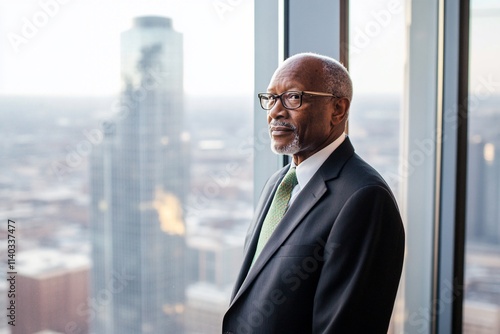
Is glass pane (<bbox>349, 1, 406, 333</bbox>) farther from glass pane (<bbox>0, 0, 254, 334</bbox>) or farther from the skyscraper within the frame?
the skyscraper

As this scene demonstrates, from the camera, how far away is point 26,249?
155cm

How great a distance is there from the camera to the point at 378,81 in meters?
2.97

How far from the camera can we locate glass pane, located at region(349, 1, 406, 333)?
2.70 m

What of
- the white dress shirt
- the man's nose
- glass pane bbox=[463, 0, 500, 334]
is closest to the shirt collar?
the white dress shirt

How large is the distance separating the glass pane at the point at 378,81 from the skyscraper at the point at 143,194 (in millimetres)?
1042

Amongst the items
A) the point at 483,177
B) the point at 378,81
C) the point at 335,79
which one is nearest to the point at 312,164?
the point at 335,79

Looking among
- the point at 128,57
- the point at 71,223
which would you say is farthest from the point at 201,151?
the point at 71,223

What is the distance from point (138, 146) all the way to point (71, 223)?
0.33 meters

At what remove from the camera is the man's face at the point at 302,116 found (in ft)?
5.69

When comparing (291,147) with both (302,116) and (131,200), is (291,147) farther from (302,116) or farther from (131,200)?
(131,200)

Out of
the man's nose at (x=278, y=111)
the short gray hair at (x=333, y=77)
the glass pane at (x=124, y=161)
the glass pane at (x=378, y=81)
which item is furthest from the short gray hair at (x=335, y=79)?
the glass pane at (x=378, y=81)

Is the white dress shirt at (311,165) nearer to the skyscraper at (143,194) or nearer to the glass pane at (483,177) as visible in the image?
the skyscraper at (143,194)

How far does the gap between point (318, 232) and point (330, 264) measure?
4.1 inches

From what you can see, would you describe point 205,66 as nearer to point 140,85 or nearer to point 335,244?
point 140,85
